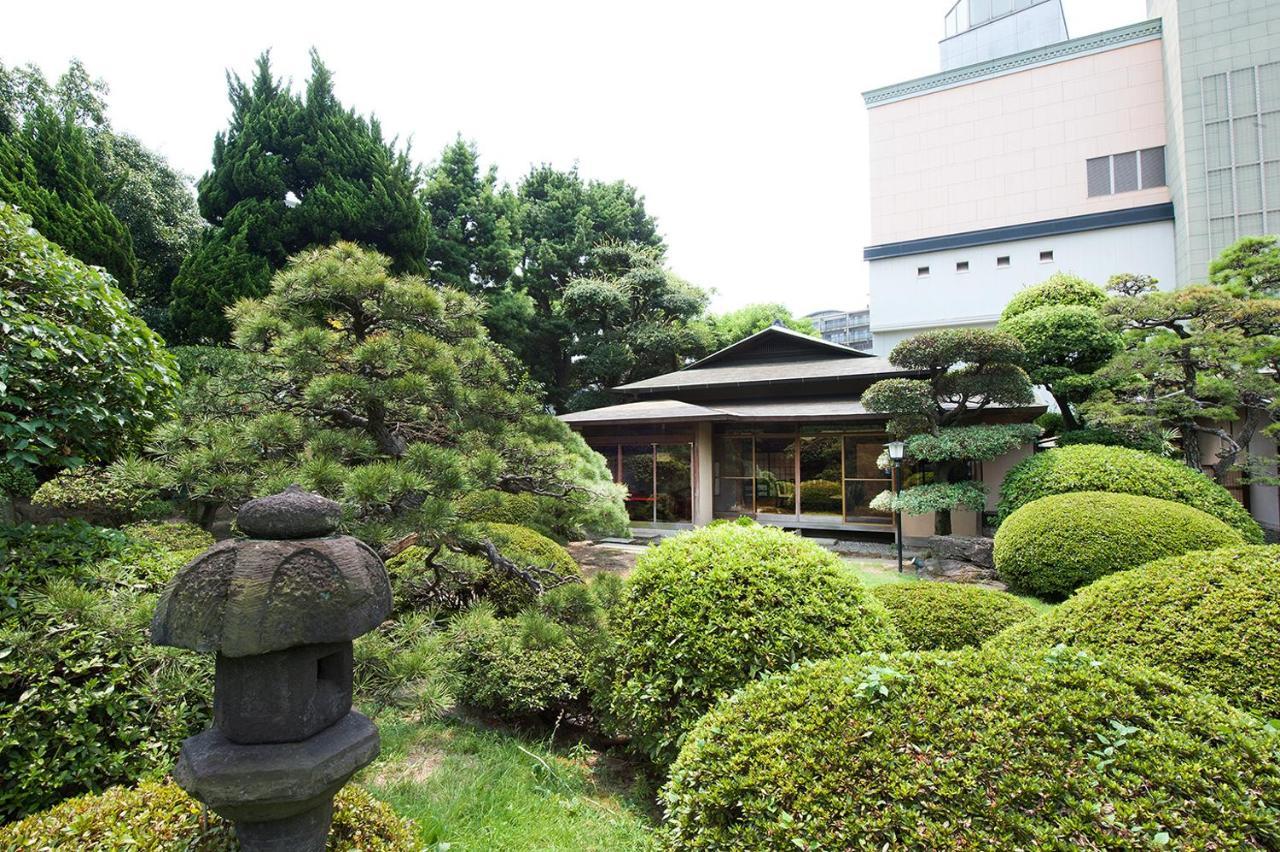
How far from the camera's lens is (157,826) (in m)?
1.83

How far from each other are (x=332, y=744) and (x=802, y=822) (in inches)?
54.6

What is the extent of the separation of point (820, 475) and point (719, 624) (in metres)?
9.50

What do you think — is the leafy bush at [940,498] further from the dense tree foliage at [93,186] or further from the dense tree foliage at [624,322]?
A: the dense tree foliage at [93,186]

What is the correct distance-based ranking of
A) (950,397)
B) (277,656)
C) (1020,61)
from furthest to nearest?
1. (1020,61)
2. (950,397)
3. (277,656)

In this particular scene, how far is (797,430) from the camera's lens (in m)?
11.8

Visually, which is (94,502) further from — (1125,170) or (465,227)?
(1125,170)

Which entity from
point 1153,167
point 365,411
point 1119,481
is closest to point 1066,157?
point 1153,167

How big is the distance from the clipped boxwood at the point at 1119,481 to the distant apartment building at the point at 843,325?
59067mm

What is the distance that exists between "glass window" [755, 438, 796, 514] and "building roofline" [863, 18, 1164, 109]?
12104 mm

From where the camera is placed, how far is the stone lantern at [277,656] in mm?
1449

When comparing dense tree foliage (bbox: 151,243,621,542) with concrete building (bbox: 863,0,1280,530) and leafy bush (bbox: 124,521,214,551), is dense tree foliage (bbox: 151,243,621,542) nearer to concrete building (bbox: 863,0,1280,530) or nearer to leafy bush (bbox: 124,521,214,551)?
leafy bush (bbox: 124,521,214,551)

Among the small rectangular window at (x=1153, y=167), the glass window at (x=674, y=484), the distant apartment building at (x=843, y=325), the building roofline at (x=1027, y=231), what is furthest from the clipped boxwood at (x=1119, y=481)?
the distant apartment building at (x=843, y=325)

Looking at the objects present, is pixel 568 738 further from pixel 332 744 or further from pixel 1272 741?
pixel 1272 741

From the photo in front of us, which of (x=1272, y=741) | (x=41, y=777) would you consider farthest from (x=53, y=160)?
(x=1272, y=741)
